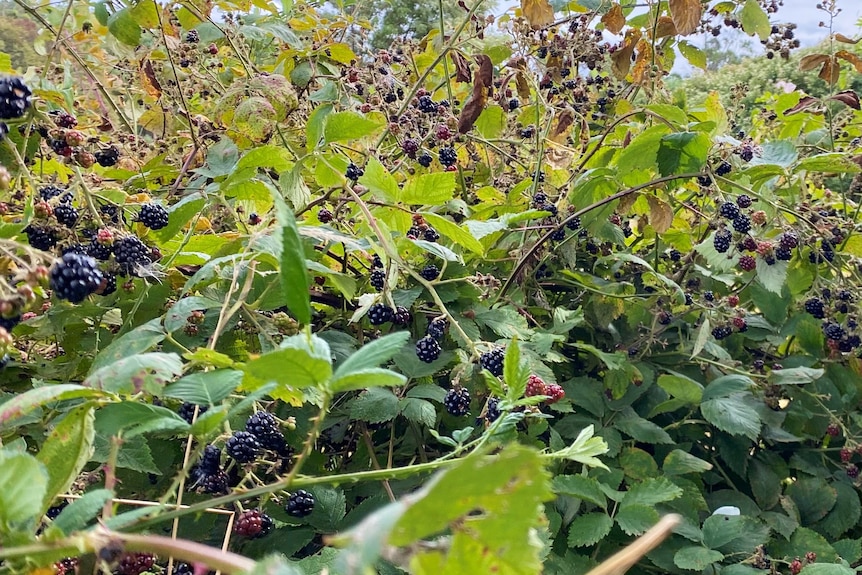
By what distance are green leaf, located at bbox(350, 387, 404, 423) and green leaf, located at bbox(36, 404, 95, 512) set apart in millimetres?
456

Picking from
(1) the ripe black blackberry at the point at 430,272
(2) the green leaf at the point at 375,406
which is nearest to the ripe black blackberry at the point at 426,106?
(1) the ripe black blackberry at the point at 430,272

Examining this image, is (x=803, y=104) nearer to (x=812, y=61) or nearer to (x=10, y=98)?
(x=812, y=61)

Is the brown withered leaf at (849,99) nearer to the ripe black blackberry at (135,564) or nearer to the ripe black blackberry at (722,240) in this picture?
the ripe black blackberry at (722,240)

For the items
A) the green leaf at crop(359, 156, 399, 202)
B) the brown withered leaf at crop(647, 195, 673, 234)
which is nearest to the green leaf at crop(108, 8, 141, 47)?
the green leaf at crop(359, 156, 399, 202)

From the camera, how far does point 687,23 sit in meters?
1.36

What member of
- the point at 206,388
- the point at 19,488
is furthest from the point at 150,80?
the point at 19,488

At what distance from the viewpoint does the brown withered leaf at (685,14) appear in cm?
134

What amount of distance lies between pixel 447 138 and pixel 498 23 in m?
0.60

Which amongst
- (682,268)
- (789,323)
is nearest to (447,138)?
(682,268)

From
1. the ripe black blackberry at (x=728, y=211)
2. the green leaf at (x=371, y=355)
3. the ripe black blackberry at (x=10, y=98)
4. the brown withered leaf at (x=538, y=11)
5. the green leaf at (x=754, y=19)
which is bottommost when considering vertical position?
the green leaf at (x=371, y=355)

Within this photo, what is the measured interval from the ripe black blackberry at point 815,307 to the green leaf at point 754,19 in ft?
2.50

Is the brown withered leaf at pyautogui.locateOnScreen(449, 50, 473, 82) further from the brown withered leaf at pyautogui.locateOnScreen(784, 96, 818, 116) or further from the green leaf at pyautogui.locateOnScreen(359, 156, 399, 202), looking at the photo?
the brown withered leaf at pyautogui.locateOnScreen(784, 96, 818, 116)

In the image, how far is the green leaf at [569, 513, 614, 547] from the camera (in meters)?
0.97

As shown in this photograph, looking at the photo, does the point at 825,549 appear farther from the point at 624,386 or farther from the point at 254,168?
the point at 254,168
